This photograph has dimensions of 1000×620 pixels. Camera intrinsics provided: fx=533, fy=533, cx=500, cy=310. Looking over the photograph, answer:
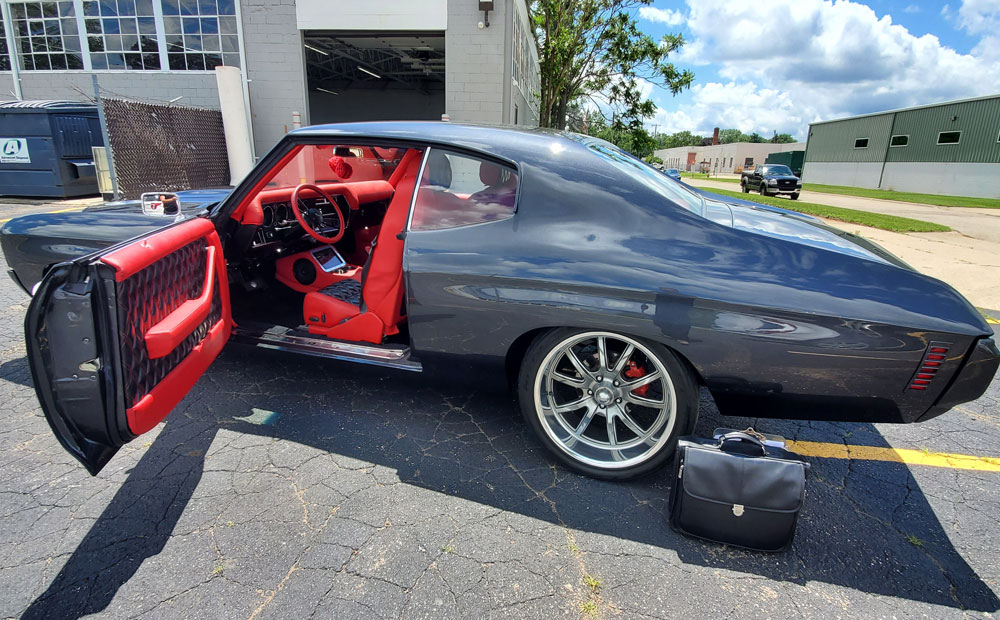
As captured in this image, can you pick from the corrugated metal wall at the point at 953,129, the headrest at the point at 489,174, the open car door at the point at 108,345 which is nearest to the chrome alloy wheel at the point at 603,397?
the headrest at the point at 489,174

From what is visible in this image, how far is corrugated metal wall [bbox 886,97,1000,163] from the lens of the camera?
27531 millimetres

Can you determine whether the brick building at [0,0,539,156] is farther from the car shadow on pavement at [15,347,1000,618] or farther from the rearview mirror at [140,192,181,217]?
the car shadow on pavement at [15,347,1000,618]

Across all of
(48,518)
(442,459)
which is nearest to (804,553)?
(442,459)

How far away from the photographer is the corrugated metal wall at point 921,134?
91.2ft

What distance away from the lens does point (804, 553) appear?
6.85 ft

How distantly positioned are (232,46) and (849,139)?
1604 inches

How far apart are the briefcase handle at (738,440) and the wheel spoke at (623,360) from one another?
506 mm

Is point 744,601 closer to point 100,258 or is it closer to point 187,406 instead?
point 100,258

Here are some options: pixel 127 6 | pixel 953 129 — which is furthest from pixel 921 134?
pixel 127 6

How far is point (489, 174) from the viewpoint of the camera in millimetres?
2473

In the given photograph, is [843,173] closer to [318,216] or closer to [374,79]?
[374,79]

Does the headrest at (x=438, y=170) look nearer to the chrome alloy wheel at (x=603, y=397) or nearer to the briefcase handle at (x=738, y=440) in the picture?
the chrome alloy wheel at (x=603, y=397)

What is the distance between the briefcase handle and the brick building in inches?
468

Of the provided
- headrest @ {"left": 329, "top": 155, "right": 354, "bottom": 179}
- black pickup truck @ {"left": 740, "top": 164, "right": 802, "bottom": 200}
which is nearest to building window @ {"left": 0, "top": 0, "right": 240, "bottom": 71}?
headrest @ {"left": 329, "top": 155, "right": 354, "bottom": 179}
